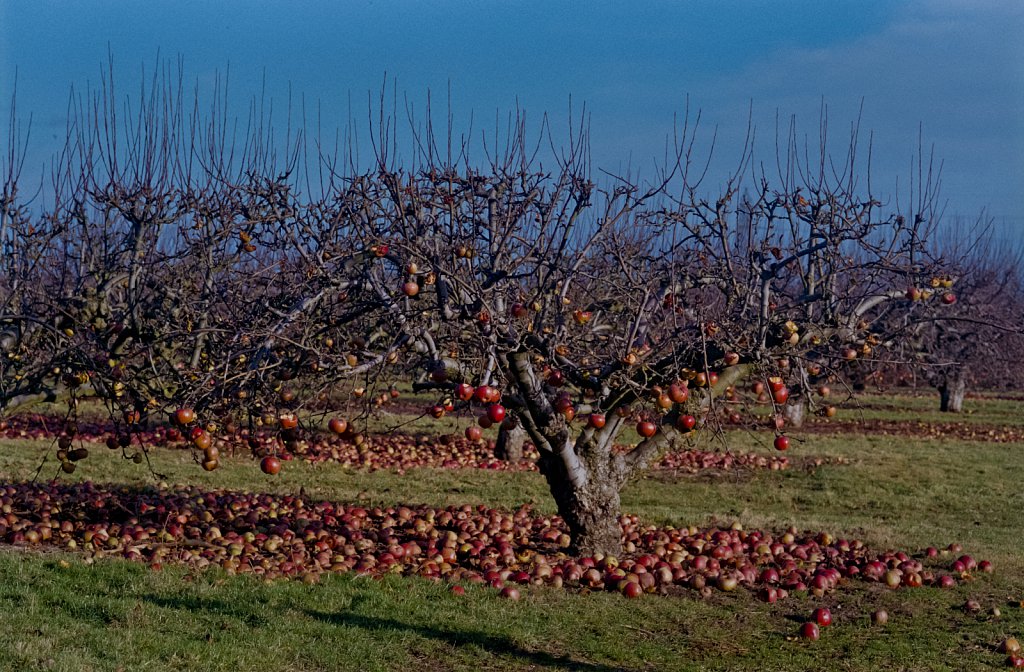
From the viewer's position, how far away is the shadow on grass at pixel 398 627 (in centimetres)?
623

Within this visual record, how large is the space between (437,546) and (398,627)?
7.85 ft

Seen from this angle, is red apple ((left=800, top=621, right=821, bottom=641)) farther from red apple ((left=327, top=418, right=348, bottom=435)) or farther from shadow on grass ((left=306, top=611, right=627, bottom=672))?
red apple ((left=327, top=418, right=348, bottom=435))

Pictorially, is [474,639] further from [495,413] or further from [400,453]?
[400,453]

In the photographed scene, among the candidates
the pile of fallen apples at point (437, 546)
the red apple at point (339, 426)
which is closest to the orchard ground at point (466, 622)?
the pile of fallen apples at point (437, 546)

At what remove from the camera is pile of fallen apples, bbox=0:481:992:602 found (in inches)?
319

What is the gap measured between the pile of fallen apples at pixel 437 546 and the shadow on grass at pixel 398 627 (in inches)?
37.9

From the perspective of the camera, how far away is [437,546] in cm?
892

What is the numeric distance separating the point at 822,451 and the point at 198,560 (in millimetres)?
14874

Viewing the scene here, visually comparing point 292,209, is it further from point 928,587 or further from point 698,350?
point 928,587

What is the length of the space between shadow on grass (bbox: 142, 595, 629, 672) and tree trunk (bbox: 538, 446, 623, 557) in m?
2.22

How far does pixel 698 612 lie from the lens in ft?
24.8

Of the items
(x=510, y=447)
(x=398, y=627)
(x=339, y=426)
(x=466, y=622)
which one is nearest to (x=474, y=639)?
(x=466, y=622)

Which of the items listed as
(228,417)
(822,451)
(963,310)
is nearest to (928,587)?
(228,417)

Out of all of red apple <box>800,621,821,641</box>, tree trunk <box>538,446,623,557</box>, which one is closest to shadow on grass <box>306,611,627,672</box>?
red apple <box>800,621,821,641</box>
